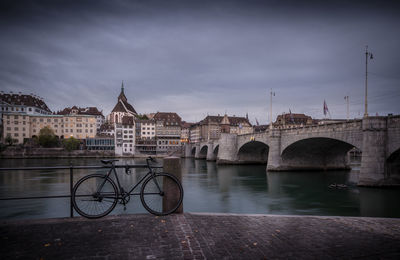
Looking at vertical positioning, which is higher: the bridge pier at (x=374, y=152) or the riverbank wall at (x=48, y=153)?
the bridge pier at (x=374, y=152)

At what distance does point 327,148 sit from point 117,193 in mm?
35390

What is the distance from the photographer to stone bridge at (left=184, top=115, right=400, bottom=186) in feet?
68.5

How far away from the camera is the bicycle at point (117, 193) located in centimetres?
594

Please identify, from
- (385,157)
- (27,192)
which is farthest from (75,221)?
(385,157)

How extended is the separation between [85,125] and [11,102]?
29166 mm

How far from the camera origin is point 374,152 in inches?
831

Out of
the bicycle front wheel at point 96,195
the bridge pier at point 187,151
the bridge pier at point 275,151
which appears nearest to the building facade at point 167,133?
the bridge pier at point 187,151

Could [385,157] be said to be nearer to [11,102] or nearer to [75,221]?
[75,221]

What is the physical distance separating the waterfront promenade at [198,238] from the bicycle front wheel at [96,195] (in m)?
0.38

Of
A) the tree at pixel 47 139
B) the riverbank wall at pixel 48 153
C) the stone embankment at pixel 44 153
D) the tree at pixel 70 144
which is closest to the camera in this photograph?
the riverbank wall at pixel 48 153

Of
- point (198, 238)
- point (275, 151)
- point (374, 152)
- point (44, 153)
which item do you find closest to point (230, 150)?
point (275, 151)

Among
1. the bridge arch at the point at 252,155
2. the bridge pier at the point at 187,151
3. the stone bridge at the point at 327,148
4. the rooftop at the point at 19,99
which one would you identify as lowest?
the bridge pier at the point at 187,151

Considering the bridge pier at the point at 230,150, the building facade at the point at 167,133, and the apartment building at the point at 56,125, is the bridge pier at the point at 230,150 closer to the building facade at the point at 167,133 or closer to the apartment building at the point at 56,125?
the building facade at the point at 167,133

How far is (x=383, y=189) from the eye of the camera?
20719mm
